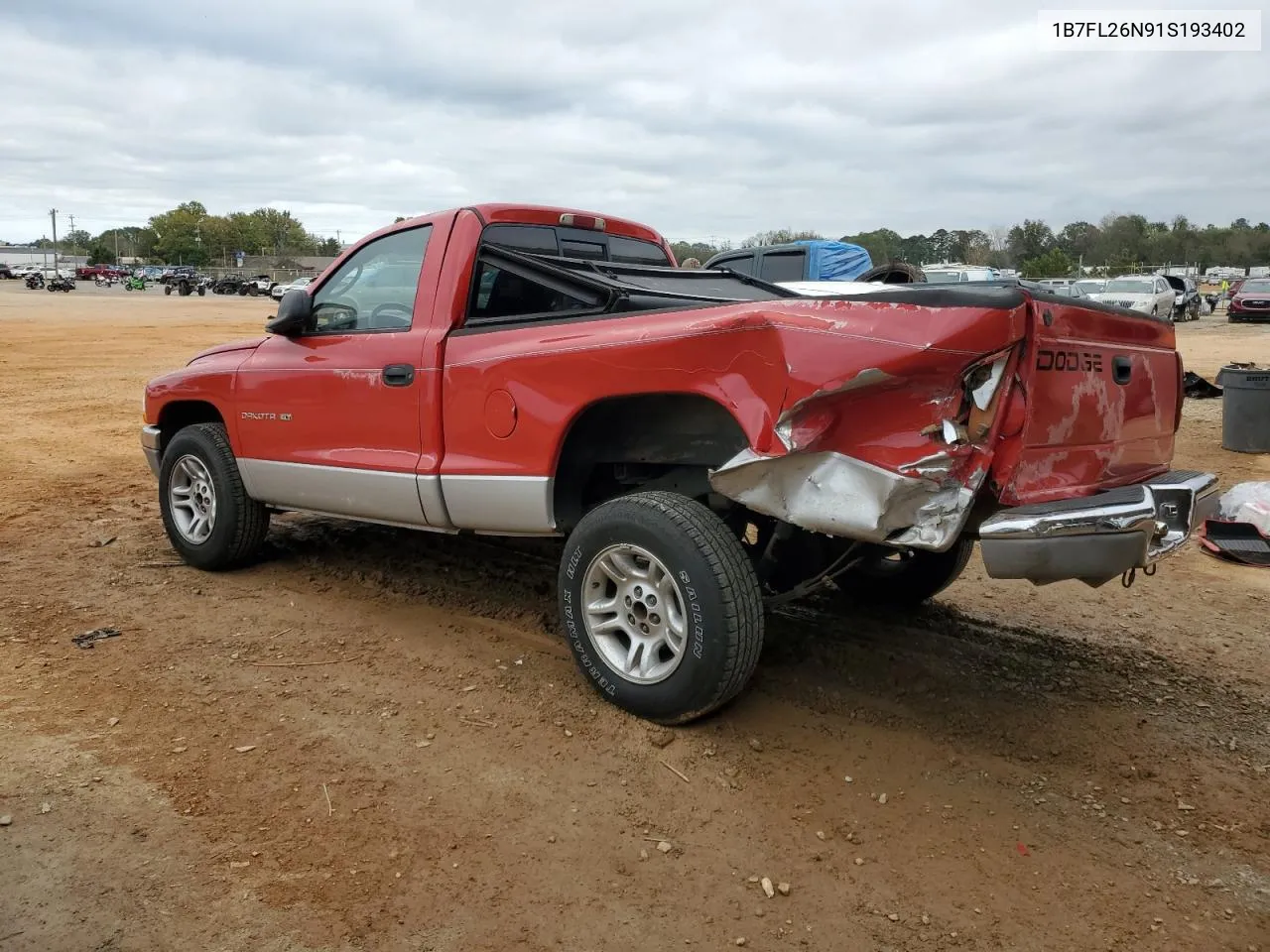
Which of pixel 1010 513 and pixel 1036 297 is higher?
pixel 1036 297

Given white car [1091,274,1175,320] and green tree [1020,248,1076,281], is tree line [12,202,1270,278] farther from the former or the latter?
white car [1091,274,1175,320]

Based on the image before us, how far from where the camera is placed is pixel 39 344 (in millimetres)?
20156

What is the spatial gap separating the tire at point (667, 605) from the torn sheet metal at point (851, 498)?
0.26m

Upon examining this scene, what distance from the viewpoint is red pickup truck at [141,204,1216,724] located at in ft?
9.63

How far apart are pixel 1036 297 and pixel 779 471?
3.20ft

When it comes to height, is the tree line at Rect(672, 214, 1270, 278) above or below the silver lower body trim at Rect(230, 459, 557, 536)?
above

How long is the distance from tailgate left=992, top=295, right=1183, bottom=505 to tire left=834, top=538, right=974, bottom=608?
0.91 metres

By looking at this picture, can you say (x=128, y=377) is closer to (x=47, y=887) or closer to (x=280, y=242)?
(x=47, y=887)

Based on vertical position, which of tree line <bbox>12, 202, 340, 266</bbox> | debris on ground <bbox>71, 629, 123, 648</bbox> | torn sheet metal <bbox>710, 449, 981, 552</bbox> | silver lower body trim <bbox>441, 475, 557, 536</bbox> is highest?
tree line <bbox>12, 202, 340, 266</bbox>

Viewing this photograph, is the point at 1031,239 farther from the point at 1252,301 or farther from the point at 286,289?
the point at 286,289

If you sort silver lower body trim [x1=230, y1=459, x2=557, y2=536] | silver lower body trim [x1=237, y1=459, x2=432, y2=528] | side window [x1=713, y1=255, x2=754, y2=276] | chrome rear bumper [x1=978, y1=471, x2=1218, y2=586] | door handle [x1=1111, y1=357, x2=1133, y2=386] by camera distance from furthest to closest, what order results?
1. side window [x1=713, y1=255, x2=754, y2=276]
2. silver lower body trim [x1=237, y1=459, x2=432, y2=528]
3. silver lower body trim [x1=230, y1=459, x2=557, y2=536]
4. door handle [x1=1111, y1=357, x2=1133, y2=386]
5. chrome rear bumper [x1=978, y1=471, x2=1218, y2=586]

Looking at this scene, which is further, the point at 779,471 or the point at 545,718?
the point at 545,718

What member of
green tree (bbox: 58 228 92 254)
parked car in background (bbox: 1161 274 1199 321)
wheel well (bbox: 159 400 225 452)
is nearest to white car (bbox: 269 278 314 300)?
wheel well (bbox: 159 400 225 452)

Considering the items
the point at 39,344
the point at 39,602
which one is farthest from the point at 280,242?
the point at 39,602
